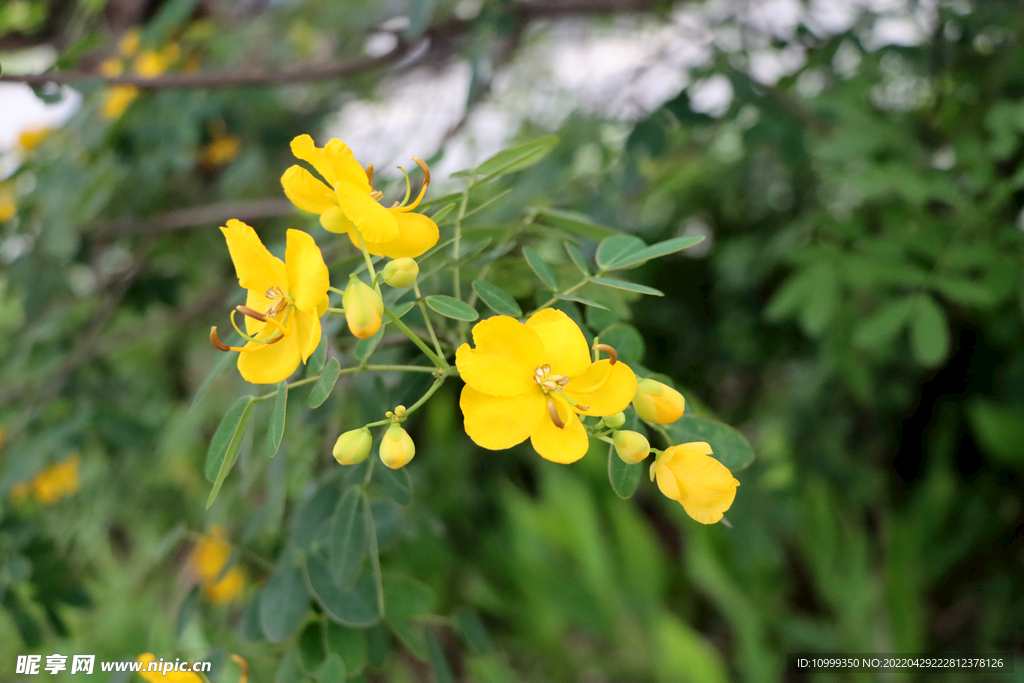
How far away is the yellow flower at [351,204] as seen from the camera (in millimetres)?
351

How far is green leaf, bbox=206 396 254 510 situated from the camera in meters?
0.41

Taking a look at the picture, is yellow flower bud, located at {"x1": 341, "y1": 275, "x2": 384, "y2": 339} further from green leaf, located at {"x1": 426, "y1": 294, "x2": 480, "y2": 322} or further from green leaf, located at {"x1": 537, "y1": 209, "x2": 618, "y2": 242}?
green leaf, located at {"x1": 537, "y1": 209, "x2": 618, "y2": 242}

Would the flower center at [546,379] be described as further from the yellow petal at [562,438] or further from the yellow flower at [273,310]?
the yellow flower at [273,310]

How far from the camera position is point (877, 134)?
91 centimetres

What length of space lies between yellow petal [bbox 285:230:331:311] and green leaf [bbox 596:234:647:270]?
0.18 metres

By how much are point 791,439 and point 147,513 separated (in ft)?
4.92

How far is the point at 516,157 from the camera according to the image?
0.47 metres

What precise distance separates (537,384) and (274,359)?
15 centimetres

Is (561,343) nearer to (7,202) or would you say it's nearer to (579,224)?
(579,224)

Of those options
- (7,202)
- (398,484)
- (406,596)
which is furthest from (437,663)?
(7,202)

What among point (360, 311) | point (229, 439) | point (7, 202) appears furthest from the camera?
point (7, 202)

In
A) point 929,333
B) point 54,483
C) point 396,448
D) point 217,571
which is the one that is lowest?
point 217,571

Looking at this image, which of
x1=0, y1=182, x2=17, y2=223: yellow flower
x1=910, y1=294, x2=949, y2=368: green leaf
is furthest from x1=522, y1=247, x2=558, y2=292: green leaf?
x1=0, y1=182, x2=17, y2=223: yellow flower

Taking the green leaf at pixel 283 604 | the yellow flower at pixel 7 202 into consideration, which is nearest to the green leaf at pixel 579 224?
the green leaf at pixel 283 604
